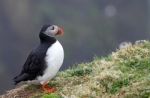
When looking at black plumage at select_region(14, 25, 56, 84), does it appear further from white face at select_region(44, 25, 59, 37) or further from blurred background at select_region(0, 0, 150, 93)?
blurred background at select_region(0, 0, 150, 93)

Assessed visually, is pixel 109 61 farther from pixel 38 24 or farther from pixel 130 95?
pixel 38 24

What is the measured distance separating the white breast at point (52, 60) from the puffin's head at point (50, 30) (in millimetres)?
245

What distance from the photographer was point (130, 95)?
10445mm

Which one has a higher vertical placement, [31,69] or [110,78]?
[110,78]

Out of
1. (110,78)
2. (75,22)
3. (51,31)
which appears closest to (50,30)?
(51,31)

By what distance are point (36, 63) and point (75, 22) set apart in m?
77.9

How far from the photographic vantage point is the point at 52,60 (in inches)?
463

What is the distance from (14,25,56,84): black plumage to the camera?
38.7 ft

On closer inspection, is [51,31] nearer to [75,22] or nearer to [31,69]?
[31,69]

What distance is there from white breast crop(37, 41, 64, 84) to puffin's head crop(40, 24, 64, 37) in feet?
0.81

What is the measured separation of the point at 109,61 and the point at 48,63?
129 cm

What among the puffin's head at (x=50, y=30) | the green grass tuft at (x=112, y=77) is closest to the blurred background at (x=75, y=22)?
the green grass tuft at (x=112, y=77)

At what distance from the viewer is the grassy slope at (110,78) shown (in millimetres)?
10781

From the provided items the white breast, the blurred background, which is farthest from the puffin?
the blurred background
